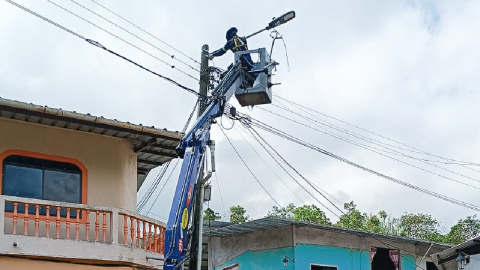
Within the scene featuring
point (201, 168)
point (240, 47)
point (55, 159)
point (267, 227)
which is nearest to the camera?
point (201, 168)

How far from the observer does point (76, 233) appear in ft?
36.5

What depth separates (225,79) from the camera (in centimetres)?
1263

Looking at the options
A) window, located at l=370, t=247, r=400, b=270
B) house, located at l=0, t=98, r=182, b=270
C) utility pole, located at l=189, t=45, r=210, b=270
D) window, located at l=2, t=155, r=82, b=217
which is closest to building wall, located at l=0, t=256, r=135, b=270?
house, located at l=0, t=98, r=182, b=270

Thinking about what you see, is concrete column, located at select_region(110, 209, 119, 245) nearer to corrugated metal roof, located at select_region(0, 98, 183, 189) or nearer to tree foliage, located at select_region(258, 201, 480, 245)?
corrugated metal roof, located at select_region(0, 98, 183, 189)

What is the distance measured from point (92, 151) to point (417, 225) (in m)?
22.1

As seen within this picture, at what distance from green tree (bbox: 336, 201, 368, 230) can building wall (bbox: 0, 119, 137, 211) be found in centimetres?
1812

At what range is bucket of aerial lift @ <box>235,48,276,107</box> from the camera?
1249cm

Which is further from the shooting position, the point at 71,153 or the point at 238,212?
the point at 238,212

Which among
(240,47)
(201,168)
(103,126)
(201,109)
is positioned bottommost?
(201,168)

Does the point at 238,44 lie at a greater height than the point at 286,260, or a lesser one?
greater

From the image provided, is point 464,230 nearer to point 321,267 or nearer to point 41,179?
point 321,267

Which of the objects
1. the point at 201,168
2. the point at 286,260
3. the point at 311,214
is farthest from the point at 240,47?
the point at 311,214

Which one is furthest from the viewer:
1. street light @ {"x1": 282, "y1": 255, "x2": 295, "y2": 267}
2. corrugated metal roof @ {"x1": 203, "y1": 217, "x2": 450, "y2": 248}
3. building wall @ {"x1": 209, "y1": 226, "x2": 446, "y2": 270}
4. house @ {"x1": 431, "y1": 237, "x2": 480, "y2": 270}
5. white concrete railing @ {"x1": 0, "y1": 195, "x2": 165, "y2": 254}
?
building wall @ {"x1": 209, "y1": 226, "x2": 446, "y2": 270}

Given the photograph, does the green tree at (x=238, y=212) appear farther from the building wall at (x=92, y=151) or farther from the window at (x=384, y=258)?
the building wall at (x=92, y=151)
